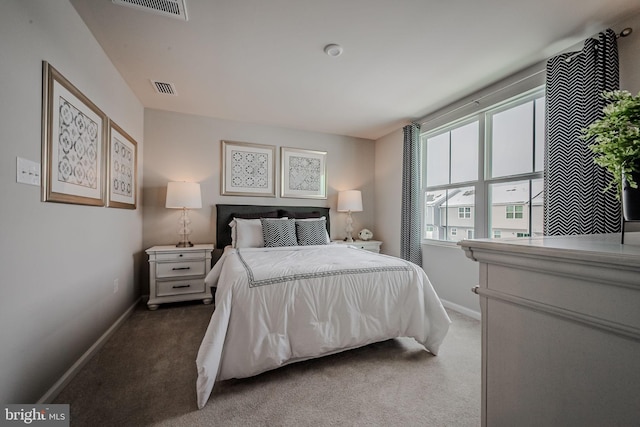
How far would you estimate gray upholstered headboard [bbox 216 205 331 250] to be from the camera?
3555 millimetres

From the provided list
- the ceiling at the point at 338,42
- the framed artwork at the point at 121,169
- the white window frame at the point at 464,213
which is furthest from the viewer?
the white window frame at the point at 464,213

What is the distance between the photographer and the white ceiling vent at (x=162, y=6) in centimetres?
167

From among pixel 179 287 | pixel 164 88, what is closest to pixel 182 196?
pixel 179 287

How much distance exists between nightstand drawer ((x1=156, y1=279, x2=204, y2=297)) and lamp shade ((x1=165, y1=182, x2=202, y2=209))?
906 mm

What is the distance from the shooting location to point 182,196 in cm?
312

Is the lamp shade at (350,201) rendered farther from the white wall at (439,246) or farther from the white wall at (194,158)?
the white wall at (439,246)

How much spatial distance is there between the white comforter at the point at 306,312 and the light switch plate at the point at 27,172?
1178 mm

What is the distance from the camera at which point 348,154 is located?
4.44m

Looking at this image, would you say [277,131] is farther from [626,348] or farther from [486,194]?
[626,348]

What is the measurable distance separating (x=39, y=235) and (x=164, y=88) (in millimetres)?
2041

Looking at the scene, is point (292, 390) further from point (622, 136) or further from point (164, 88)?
point (164, 88)

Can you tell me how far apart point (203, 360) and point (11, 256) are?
1.07 metres

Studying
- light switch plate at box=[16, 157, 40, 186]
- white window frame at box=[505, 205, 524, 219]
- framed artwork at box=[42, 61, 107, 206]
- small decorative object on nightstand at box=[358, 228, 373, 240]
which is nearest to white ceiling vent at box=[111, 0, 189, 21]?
framed artwork at box=[42, 61, 107, 206]

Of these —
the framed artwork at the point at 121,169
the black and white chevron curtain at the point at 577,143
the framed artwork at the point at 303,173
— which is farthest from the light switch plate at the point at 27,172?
the black and white chevron curtain at the point at 577,143
